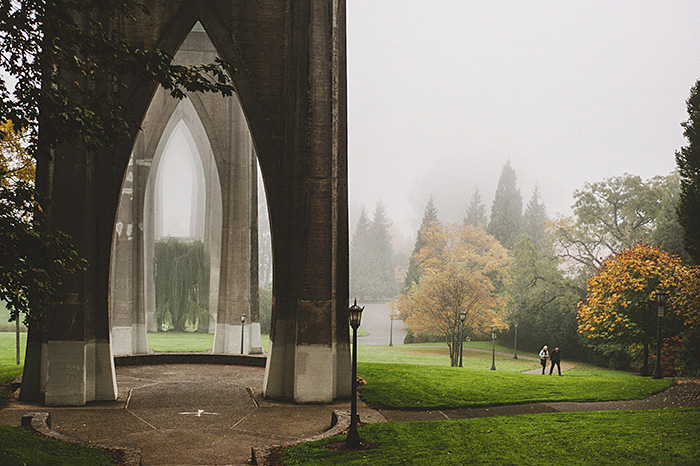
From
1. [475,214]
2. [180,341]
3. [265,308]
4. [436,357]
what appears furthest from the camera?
[475,214]

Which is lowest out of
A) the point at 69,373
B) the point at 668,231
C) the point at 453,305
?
the point at 69,373

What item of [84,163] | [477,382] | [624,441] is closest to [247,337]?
[477,382]

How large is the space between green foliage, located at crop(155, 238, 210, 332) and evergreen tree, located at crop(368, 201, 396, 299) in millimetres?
33026

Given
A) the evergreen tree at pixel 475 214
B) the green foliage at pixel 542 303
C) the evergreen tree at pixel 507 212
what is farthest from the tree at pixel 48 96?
the evergreen tree at pixel 475 214

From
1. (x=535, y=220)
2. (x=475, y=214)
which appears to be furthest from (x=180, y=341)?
(x=535, y=220)

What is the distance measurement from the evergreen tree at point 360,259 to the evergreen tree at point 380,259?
46 centimetres

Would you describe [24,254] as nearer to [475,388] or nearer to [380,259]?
[475,388]

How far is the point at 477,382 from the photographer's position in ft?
51.6

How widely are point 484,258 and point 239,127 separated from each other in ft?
74.3

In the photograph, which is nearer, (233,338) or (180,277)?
(233,338)


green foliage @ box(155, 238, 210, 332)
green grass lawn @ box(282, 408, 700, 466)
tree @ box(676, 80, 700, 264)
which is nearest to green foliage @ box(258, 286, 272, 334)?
green foliage @ box(155, 238, 210, 332)

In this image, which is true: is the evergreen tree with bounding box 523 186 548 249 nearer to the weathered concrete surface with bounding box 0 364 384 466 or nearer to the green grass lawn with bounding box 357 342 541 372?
the green grass lawn with bounding box 357 342 541 372

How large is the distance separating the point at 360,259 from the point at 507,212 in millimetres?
18609

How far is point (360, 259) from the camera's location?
67375 millimetres
